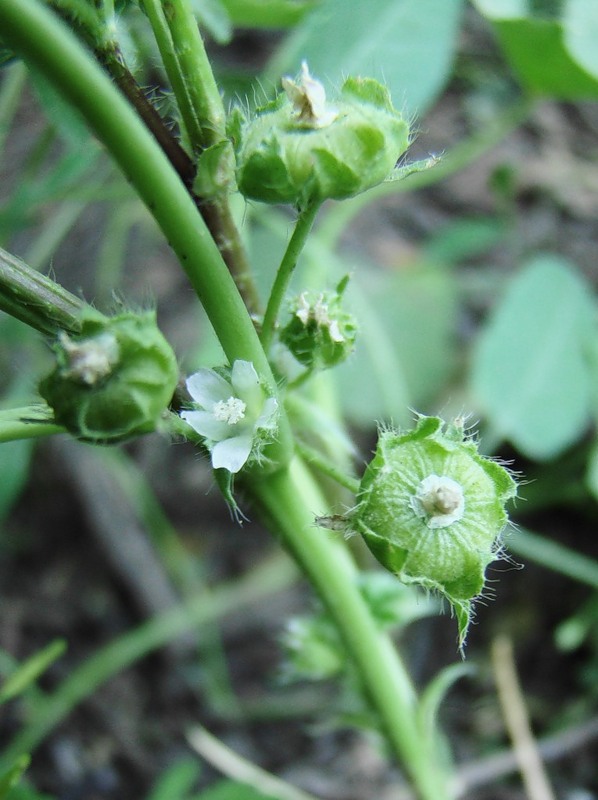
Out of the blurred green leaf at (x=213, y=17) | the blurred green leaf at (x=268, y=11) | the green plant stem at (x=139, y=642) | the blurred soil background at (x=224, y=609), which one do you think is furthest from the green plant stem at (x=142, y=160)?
the green plant stem at (x=139, y=642)

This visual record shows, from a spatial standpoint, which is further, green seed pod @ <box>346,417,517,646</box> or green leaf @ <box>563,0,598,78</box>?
green leaf @ <box>563,0,598,78</box>

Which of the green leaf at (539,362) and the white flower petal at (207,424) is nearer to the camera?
the white flower petal at (207,424)

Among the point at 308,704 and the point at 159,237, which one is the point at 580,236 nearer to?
the point at 159,237

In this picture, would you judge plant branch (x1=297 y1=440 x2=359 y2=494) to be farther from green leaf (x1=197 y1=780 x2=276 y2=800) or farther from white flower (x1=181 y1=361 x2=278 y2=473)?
Answer: green leaf (x1=197 y1=780 x2=276 y2=800)

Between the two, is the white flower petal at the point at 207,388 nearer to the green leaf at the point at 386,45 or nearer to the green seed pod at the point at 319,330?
the green seed pod at the point at 319,330

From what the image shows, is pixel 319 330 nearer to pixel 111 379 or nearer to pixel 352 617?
pixel 111 379

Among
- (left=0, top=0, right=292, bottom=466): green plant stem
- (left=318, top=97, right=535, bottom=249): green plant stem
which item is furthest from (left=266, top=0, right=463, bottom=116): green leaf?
(left=0, top=0, right=292, bottom=466): green plant stem

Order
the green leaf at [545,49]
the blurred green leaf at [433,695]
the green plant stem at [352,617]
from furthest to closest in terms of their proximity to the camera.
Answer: the green leaf at [545,49]
the blurred green leaf at [433,695]
the green plant stem at [352,617]
